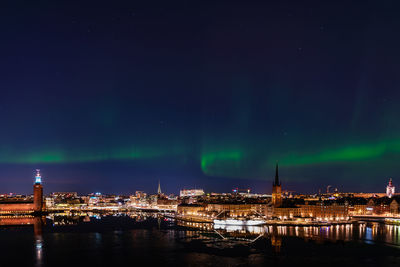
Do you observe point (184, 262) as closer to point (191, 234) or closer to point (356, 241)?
point (191, 234)

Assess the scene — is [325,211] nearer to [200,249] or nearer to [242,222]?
[242,222]

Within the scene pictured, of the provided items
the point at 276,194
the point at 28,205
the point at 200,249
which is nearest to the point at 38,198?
→ the point at 28,205

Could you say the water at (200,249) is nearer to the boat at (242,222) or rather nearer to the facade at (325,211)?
the boat at (242,222)

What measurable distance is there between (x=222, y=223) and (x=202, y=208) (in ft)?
81.4

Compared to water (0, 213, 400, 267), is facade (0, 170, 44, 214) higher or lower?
lower

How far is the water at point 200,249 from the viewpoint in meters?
32.9

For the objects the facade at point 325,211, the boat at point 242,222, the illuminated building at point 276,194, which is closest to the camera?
the boat at point 242,222

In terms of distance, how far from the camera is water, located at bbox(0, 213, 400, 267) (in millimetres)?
32875

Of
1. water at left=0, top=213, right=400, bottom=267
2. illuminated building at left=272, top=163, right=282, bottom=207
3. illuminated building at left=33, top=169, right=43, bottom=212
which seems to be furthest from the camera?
illuminated building at left=33, top=169, right=43, bottom=212

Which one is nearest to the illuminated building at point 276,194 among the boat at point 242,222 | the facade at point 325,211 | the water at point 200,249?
the facade at point 325,211

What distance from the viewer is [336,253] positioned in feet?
121

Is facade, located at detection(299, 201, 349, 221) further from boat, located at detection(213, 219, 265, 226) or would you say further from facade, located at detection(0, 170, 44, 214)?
facade, located at detection(0, 170, 44, 214)

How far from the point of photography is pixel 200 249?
1499 inches

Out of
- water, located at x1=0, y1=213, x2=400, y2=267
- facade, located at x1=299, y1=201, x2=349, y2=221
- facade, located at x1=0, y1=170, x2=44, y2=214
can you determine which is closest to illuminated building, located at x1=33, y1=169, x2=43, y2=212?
facade, located at x1=0, y1=170, x2=44, y2=214
